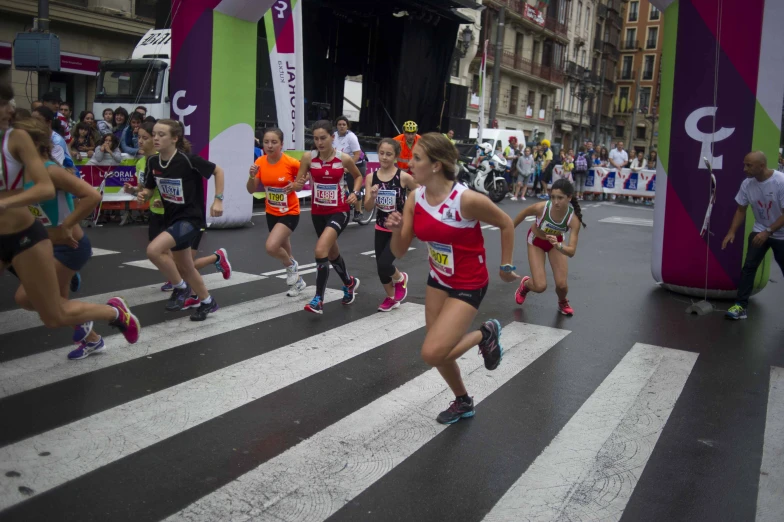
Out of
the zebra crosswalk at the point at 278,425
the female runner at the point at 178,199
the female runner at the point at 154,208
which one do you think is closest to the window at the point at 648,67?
the zebra crosswalk at the point at 278,425

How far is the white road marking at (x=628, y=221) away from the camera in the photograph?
18.8 metres

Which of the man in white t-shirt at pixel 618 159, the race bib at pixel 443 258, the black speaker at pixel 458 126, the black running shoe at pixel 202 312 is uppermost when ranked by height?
the black speaker at pixel 458 126

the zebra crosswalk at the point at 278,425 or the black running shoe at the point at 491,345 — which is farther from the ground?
the black running shoe at the point at 491,345

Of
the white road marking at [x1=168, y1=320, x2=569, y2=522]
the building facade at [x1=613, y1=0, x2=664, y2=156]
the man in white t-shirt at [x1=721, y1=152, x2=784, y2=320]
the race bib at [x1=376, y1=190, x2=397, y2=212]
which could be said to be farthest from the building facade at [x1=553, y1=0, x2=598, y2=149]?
the white road marking at [x1=168, y1=320, x2=569, y2=522]

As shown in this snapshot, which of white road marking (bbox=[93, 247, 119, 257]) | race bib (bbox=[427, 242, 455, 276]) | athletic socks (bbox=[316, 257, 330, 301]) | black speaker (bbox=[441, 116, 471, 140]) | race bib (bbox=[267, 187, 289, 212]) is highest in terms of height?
black speaker (bbox=[441, 116, 471, 140])

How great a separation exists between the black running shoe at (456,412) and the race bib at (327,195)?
3.48 m

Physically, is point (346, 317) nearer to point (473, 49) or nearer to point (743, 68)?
point (743, 68)

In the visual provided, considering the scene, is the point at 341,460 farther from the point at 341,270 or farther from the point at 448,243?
the point at 341,270

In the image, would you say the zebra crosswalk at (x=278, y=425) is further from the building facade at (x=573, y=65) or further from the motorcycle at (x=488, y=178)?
the building facade at (x=573, y=65)

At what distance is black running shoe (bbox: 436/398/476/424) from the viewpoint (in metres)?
4.64

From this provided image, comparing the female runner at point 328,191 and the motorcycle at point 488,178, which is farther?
the motorcycle at point 488,178

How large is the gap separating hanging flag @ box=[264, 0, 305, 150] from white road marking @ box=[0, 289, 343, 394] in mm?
7927

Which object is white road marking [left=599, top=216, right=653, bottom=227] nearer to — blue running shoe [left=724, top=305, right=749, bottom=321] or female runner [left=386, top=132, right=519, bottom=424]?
blue running shoe [left=724, top=305, right=749, bottom=321]

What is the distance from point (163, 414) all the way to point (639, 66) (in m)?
90.0
